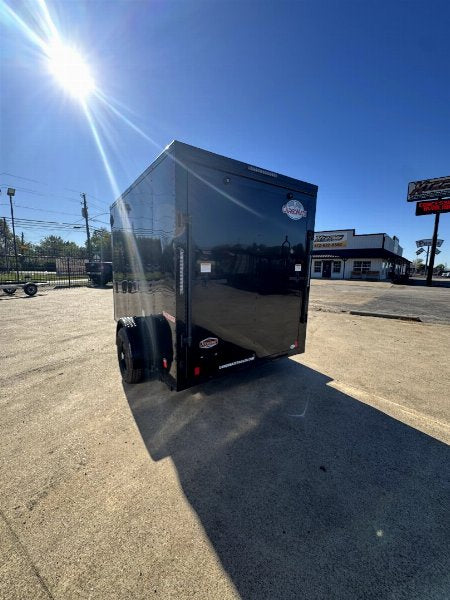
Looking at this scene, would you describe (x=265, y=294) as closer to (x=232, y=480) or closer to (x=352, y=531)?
(x=232, y=480)

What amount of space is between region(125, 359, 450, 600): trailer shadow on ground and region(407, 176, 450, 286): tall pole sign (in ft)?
121

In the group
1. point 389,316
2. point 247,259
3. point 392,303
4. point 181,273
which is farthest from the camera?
point 392,303

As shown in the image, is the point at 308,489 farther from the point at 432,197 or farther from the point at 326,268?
the point at 326,268

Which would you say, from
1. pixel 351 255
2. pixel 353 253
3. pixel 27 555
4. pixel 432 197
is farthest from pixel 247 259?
pixel 353 253

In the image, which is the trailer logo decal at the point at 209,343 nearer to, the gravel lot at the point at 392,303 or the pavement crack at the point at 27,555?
the pavement crack at the point at 27,555

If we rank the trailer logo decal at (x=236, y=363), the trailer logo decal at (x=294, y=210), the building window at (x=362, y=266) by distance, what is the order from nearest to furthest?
1. the trailer logo decal at (x=236, y=363)
2. the trailer logo decal at (x=294, y=210)
3. the building window at (x=362, y=266)

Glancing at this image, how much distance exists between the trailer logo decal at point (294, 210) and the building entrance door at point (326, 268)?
43.2 meters

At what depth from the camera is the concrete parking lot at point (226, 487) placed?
154cm

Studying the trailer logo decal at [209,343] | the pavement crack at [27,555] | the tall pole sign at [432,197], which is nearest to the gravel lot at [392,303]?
the trailer logo decal at [209,343]

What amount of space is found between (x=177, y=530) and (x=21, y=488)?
4.46 ft

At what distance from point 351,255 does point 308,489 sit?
4457cm

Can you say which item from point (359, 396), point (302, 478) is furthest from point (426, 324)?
point (302, 478)

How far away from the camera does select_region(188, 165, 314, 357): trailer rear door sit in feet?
9.50

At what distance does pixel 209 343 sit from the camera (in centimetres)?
312
